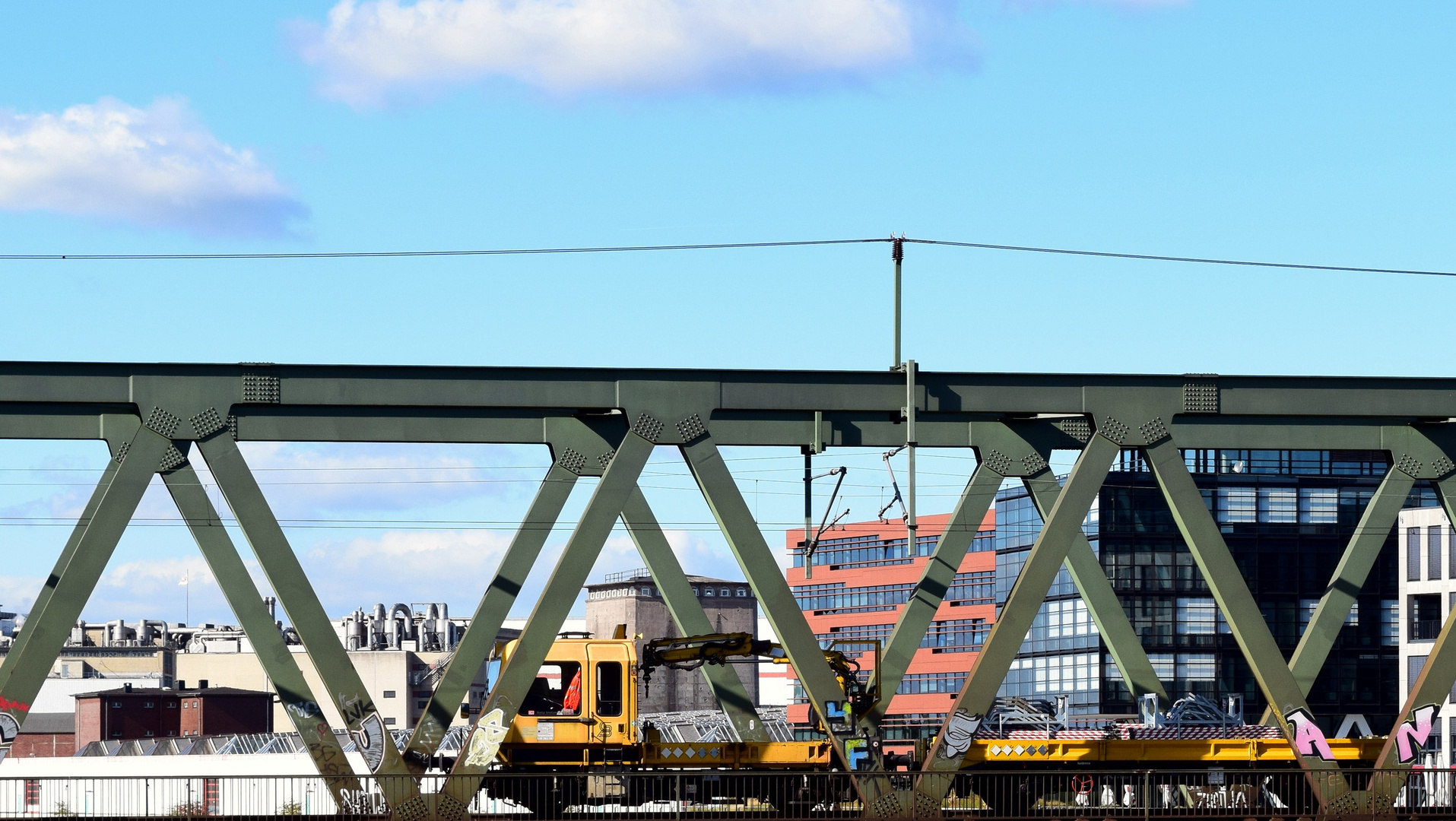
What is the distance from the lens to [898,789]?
23641 millimetres

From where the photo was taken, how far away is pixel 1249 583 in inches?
3907

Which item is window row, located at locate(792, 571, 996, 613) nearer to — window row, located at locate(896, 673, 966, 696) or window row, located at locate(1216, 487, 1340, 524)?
window row, located at locate(896, 673, 966, 696)

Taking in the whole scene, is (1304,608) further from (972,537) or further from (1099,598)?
(972,537)

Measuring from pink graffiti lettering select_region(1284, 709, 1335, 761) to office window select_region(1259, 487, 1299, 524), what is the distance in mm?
78012

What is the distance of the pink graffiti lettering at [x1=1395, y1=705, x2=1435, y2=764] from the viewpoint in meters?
24.8

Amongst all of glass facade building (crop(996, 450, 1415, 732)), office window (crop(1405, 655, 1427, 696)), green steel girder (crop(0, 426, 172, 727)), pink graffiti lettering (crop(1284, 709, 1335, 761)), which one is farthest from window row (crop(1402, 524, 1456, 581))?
green steel girder (crop(0, 426, 172, 727))

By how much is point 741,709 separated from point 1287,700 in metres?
7.80

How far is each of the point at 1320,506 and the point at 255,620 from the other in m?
87.5

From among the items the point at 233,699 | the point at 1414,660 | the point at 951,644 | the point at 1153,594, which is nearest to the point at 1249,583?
the point at 1153,594

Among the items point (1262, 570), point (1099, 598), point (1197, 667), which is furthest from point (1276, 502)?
point (1099, 598)

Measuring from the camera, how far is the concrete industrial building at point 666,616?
153500mm

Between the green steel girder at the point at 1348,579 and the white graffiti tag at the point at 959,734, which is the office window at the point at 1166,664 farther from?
the white graffiti tag at the point at 959,734

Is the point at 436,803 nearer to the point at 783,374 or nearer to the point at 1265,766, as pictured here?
the point at 783,374

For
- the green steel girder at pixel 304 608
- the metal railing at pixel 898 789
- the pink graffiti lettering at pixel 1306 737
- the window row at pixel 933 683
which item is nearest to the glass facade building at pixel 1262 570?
the window row at pixel 933 683
